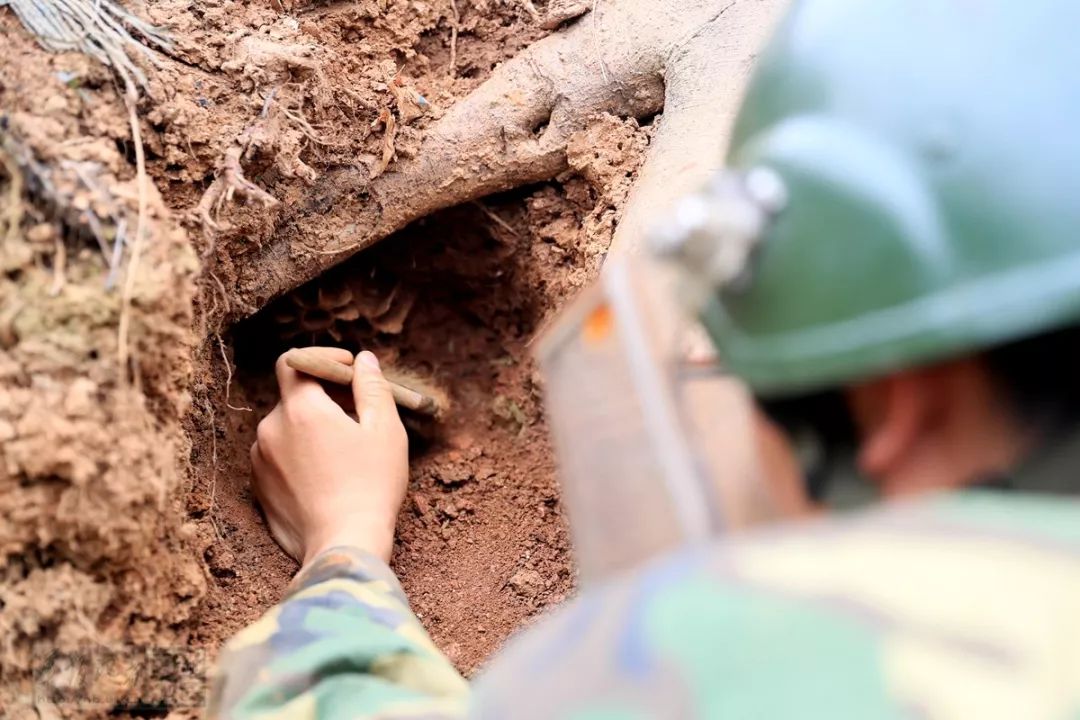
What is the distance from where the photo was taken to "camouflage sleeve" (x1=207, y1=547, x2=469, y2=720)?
35.3 inches

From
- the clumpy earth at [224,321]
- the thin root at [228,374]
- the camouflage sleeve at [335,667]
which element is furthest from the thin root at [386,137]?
the camouflage sleeve at [335,667]

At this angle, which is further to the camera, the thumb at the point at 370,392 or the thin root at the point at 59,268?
the thumb at the point at 370,392

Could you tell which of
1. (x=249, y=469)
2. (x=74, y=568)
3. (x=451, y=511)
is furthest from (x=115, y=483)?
(x=451, y=511)

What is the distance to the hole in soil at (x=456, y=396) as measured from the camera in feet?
4.83

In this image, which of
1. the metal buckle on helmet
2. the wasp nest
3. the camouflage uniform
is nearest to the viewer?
the camouflage uniform

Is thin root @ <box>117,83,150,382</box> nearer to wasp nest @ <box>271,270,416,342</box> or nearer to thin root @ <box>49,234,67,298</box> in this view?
thin root @ <box>49,234,67,298</box>

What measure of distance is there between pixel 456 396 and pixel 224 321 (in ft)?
1.46

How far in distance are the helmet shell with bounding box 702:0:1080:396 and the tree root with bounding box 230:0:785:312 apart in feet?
2.63

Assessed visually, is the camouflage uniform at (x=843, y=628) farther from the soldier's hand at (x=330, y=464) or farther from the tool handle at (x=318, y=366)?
the tool handle at (x=318, y=366)

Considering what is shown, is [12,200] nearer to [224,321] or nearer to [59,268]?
[59,268]

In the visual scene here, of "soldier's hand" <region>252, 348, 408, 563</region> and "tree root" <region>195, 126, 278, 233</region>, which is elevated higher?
"tree root" <region>195, 126, 278, 233</region>

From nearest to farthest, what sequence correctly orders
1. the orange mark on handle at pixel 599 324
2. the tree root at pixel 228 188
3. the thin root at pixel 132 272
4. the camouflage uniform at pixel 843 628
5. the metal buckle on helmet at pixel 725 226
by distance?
1. the camouflage uniform at pixel 843 628
2. the metal buckle on helmet at pixel 725 226
3. the orange mark on handle at pixel 599 324
4. the thin root at pixel 132 272
5. the tree root at pixel 228 188

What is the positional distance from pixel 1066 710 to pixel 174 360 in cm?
93

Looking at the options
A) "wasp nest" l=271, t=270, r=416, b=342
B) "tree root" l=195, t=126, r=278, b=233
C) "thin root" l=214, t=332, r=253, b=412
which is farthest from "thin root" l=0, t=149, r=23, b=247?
"wasp nest" l=271, t=270, r=416, b=342
